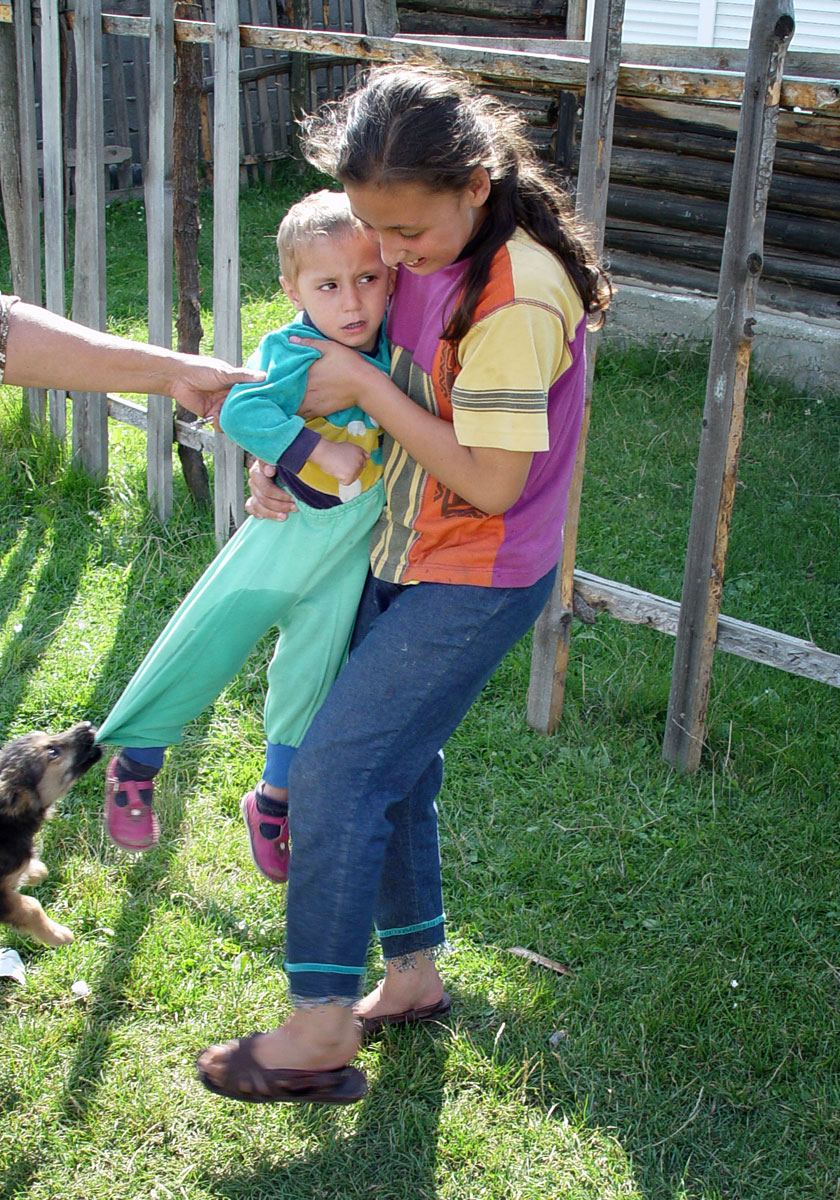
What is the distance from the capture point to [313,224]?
2312mm

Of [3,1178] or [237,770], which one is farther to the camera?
[237,770]

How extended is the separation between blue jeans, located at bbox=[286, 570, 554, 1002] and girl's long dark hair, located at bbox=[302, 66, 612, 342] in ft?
1.89

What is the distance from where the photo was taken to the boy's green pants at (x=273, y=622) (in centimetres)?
248

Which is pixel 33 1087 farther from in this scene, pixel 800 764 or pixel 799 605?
pixel 799 605

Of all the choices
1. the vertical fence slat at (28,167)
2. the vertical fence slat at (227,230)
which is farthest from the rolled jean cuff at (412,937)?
the vertical fence slat at (28,167)

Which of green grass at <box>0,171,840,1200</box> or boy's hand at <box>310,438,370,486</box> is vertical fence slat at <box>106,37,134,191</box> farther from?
boy's hand at <box>310,438,370,486</box>

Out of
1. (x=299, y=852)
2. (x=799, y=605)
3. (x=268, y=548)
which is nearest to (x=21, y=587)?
(x=268, y=548)

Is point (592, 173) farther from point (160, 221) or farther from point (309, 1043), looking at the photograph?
point (309, 1043)

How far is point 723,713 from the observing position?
13.1ft

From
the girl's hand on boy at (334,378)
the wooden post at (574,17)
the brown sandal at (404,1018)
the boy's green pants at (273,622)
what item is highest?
the wooden post at (574,17)

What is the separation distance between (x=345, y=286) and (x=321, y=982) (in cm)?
145

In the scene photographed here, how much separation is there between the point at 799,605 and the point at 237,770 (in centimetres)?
253

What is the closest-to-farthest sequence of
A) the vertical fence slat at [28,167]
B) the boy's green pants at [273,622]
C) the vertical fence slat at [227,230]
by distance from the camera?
the boy's green pants at [273,622] → the vertical fence slat at [227,230] → the vertical fence slat at [28,167]

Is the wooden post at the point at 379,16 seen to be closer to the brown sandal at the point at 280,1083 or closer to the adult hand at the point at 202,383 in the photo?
the adult hand at the point at 202,383
